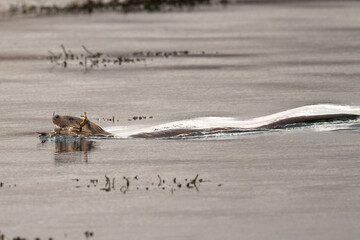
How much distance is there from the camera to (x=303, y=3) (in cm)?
5538

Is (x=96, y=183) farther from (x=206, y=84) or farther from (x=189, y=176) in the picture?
(x=206, y=84)

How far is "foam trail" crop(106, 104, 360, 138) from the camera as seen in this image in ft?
61.3

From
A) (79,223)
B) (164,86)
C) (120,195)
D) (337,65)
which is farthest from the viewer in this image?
(337,65)

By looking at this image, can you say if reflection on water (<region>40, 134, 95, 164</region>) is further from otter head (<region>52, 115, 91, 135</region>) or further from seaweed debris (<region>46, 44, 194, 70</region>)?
seaweed debris (<region>46, 44, 194, 70</region>)

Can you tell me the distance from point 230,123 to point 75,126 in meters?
2.77

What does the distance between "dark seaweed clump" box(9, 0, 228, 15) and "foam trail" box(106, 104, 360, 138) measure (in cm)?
2967

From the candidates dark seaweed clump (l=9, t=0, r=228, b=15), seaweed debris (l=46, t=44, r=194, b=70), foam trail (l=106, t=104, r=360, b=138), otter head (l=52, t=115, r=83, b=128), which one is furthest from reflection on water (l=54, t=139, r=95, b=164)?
dark seaweed clump (l=9, t=0, r=228, b=15)

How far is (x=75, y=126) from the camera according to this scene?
17.9 m

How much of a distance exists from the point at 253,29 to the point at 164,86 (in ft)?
51.3

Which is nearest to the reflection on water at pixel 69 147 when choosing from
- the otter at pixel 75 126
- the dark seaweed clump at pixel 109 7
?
the otter at pixel 75 126

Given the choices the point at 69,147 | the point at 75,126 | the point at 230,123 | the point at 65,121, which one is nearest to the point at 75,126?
the point at 75,126

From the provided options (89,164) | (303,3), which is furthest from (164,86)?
(303,3)

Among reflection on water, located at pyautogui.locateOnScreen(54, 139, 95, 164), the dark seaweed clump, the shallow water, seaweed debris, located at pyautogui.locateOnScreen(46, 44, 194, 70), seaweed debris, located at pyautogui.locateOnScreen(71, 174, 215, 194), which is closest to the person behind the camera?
the shallow water

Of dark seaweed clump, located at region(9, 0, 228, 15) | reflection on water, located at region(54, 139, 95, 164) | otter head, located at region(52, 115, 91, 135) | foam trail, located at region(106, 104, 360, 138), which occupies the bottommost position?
reflection on water, located at region(54, 139, 95, 164)
